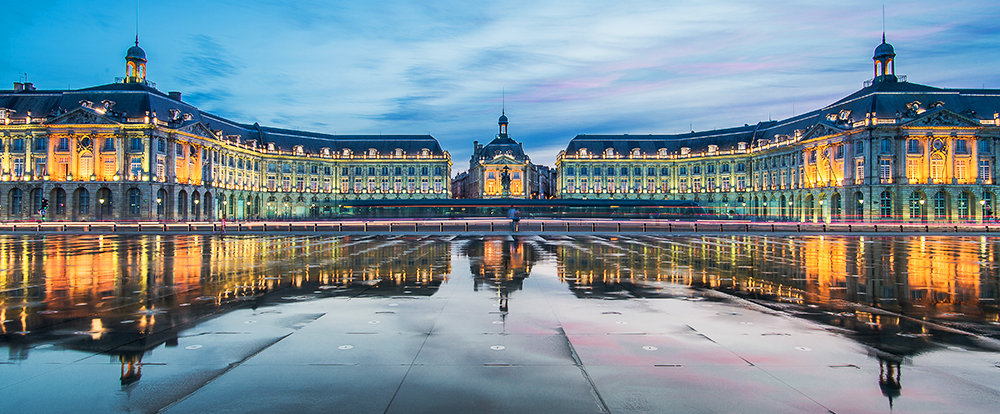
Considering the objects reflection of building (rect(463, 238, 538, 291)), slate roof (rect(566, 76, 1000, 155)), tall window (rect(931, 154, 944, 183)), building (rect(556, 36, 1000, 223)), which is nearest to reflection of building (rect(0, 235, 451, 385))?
reflection of building (rect(463, 238, 538, 291))

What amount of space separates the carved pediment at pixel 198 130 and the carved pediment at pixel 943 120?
122 m

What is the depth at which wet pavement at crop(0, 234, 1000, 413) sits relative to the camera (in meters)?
6.28

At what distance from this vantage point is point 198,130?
95.4 m

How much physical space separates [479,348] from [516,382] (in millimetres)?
1780

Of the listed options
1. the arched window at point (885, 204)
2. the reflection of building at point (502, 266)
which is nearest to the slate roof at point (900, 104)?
the arched window at point (885, 204)

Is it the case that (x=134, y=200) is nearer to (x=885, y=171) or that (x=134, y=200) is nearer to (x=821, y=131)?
(x=821, y=131)

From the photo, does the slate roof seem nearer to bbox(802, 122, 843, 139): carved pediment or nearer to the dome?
bbox(802, 122, 843, 139): carved pediment

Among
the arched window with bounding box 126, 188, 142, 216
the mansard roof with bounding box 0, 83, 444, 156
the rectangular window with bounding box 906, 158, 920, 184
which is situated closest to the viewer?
the arched window with bounding box 126, 188, 142, 216

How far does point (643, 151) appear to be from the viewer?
140 metres

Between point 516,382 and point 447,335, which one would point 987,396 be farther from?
point 447,335

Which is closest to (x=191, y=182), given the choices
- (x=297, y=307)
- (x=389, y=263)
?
(x=389, y=263)

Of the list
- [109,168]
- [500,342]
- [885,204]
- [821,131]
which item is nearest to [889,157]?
[885,204]

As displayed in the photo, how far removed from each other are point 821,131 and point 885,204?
16789 mm

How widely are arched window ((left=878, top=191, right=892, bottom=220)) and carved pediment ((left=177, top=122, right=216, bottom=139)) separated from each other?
4667 inches
